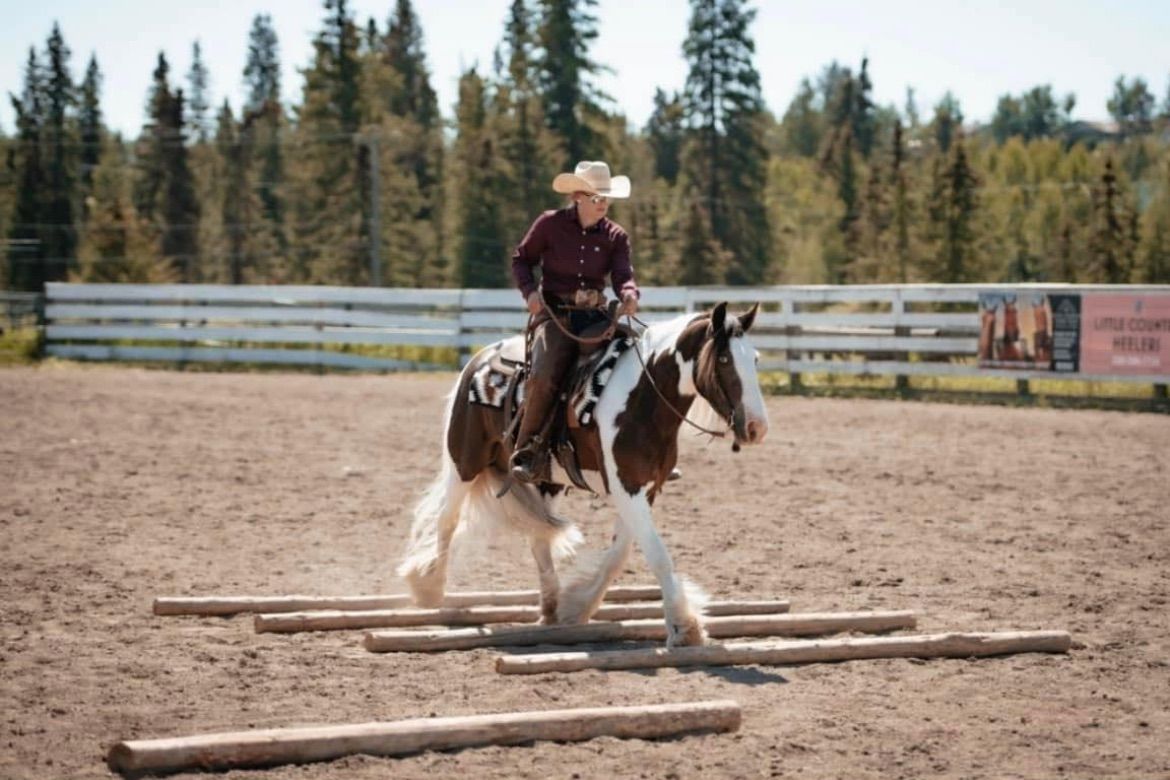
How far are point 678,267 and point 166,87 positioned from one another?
2858 cm

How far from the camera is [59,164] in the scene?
63625 millimetres

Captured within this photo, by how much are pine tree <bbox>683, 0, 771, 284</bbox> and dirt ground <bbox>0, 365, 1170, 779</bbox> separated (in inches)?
1400

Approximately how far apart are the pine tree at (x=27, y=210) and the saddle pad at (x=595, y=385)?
57.2 meters

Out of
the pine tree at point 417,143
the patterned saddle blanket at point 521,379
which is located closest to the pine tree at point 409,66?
the pine tree at point 417,143

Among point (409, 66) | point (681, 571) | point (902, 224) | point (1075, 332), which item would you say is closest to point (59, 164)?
point (409, 66)

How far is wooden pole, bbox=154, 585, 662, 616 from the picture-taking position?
761 cm

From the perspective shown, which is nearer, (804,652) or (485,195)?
(804,652)

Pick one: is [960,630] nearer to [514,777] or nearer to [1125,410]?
[514,777]

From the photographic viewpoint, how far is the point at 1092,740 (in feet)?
17.8

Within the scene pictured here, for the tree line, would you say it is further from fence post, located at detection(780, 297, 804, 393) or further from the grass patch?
fence post, located at detection(780, 297, 804, 393)

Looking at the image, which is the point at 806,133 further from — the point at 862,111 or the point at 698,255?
the point at 698,255

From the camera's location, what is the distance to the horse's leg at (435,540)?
7.89 metres

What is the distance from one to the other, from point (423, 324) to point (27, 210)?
43373 mm

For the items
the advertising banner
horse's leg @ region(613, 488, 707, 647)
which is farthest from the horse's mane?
the advertising banner
